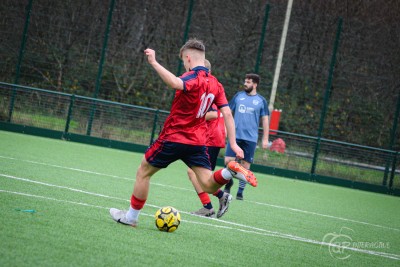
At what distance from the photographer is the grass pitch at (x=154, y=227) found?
5.15 metres

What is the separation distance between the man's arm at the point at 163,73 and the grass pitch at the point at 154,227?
4.81 feet

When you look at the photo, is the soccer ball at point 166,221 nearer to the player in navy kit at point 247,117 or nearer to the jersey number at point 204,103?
the jersey number at point 204,103

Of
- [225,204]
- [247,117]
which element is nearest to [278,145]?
[247,117]

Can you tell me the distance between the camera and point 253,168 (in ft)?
59.9

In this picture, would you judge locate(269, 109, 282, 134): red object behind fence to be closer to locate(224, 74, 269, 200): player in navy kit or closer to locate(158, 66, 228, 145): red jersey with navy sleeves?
locate(224, 74, 269, 200): player in navy kit

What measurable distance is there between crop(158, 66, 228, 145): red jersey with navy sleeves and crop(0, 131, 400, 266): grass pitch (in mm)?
993

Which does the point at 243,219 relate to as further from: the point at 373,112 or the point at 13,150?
the point at 373,112

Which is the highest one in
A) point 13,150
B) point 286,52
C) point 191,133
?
point 286,52

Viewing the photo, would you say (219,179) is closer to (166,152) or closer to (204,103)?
(166,152)

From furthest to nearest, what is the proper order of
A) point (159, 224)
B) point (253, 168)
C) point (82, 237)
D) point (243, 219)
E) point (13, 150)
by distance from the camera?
point (253, 168) → point (13, 150) → point (243, 219) → point (159, 224) → point (82, 237)

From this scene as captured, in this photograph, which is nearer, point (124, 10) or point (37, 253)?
point (37, 253)

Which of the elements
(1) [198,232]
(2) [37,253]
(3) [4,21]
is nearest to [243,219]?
(1) [198,232]

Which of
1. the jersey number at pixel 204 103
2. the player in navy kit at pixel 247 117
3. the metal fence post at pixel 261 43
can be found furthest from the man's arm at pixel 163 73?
the metal fence post at pixel 261 43

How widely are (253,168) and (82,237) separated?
13014 millimetres
